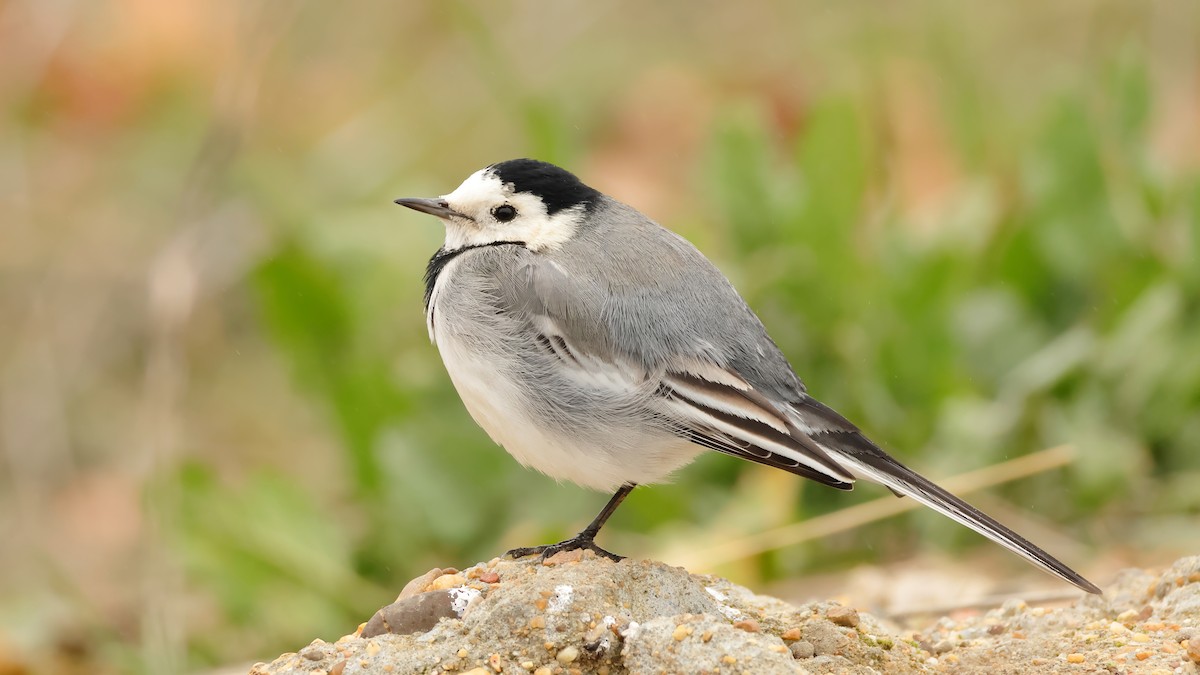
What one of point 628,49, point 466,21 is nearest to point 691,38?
point 628,49

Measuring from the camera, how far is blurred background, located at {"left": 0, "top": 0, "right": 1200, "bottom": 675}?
5.00m

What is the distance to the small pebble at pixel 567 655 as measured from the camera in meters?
2.74

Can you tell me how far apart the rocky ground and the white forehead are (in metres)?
1.10

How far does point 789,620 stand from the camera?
10.3 ft

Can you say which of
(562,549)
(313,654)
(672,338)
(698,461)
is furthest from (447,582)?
(698,461)

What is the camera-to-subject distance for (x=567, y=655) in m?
2.74

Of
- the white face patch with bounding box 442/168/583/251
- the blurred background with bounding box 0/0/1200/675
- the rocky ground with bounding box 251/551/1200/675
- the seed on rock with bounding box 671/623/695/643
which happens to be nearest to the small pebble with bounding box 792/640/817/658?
the rocky ground with bounding box 251/551/1200/675

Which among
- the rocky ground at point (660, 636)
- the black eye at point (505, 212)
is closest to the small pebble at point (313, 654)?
the rocky ground at point (660, 636)

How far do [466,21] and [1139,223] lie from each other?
9.63ft

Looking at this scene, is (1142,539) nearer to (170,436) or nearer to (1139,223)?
(1139,223)

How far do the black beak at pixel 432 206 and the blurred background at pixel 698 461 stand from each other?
1.27 metres

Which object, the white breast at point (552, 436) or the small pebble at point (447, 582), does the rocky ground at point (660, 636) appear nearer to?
the small pebble at point (447, 582)

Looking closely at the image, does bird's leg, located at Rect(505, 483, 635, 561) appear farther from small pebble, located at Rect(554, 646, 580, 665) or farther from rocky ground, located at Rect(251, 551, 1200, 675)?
small pebble, located at Rect(554, 646, 580, 665)

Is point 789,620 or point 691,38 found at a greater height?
point 691,38
